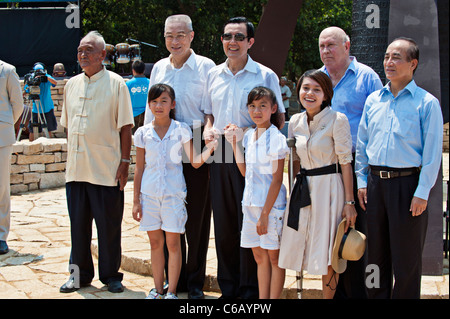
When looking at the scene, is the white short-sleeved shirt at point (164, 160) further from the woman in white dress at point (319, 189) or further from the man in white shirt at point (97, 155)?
the woman in white dress at point (319, 189)

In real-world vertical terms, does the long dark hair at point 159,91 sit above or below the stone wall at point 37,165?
above

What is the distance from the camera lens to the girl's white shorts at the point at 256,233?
3.69m

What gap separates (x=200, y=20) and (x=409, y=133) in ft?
51.8

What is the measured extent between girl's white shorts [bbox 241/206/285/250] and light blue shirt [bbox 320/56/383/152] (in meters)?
0.71

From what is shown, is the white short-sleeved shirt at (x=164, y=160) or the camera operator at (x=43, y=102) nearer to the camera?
the white short-sleeved shirt at (x=164, y=160)

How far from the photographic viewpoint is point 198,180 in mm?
4207

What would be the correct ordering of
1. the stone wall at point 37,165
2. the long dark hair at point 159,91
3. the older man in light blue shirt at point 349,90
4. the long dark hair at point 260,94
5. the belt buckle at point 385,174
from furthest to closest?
the stone wall at point 37,165, the long dark hair at point 159,91, the older man in light blue shirt at point 349,90, the long dark hair at point 260,94, the belt buckle at point 385,174

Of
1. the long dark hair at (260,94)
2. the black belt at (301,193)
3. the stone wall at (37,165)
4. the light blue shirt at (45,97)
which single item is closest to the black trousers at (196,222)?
the long dark hair at (260,94)

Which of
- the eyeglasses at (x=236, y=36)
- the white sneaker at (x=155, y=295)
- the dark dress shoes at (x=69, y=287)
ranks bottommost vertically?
the dark dress shoes at (x=69, y=287)

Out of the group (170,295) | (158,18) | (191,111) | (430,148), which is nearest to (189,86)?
(191,111)

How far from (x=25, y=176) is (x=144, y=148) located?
5.16m

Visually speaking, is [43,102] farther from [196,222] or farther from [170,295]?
[170,295]

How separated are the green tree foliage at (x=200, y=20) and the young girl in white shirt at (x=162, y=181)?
1455cm

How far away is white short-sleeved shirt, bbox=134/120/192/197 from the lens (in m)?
4.01
